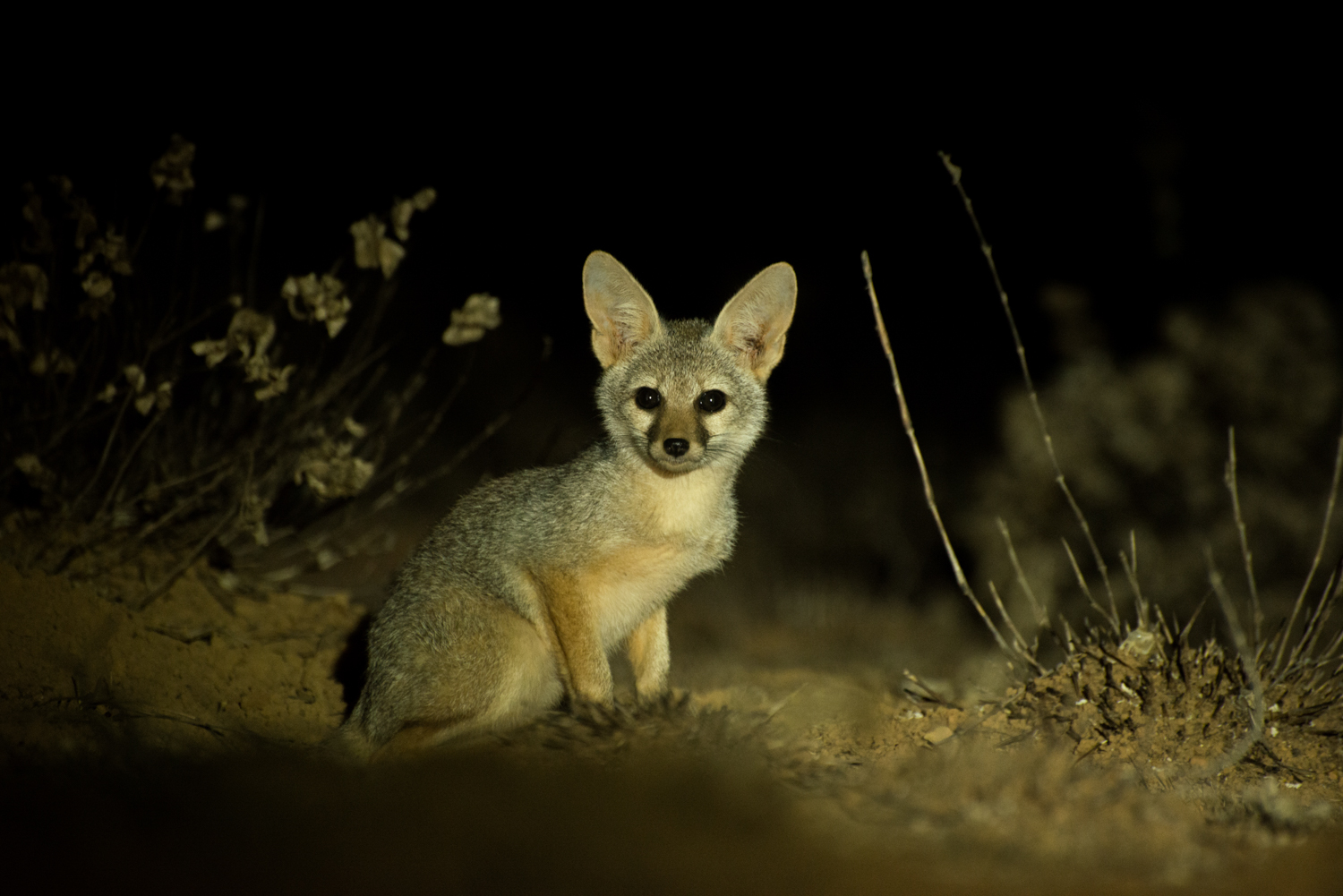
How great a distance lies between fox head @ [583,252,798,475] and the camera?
489cm

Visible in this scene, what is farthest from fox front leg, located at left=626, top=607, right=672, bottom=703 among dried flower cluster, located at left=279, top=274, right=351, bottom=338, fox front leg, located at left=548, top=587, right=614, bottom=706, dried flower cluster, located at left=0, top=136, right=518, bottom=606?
dried flower cluster, located at left=279, top=274, right=351, bottom=338

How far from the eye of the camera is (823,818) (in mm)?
3166

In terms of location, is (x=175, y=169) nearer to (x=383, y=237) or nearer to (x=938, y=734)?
(x=383, y=237)

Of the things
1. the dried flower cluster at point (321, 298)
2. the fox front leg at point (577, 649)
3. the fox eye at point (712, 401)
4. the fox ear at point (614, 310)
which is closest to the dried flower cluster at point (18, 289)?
the dried flower cluster at point (321, 298)

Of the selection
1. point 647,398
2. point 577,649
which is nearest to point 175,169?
point 647,398

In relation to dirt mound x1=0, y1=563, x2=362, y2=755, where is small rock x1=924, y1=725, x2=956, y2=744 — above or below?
below

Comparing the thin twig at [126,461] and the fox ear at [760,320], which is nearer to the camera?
the fox ear at [760,320]

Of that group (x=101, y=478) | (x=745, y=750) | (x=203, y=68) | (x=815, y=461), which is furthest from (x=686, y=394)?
(x=203, y=68)

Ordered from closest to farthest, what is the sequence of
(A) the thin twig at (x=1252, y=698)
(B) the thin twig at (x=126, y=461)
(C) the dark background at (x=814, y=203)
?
(A) the thin twig at (x=1252, y=698) < (B) the thin twig at (x=126, y=461) < (C) the dark background at (x=814, y=203)

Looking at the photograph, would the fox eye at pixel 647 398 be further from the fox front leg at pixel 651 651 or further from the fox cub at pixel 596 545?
the fox front leg at pixel 651 651

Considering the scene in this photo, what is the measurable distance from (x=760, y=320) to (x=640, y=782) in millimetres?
2546

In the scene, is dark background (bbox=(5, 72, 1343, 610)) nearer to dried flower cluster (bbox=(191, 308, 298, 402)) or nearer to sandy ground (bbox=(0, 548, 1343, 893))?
dried flower cluster (bbox=(191, 308, 298, 402))

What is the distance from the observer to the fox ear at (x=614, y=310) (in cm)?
500

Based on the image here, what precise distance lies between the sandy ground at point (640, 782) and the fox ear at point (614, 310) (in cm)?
183
